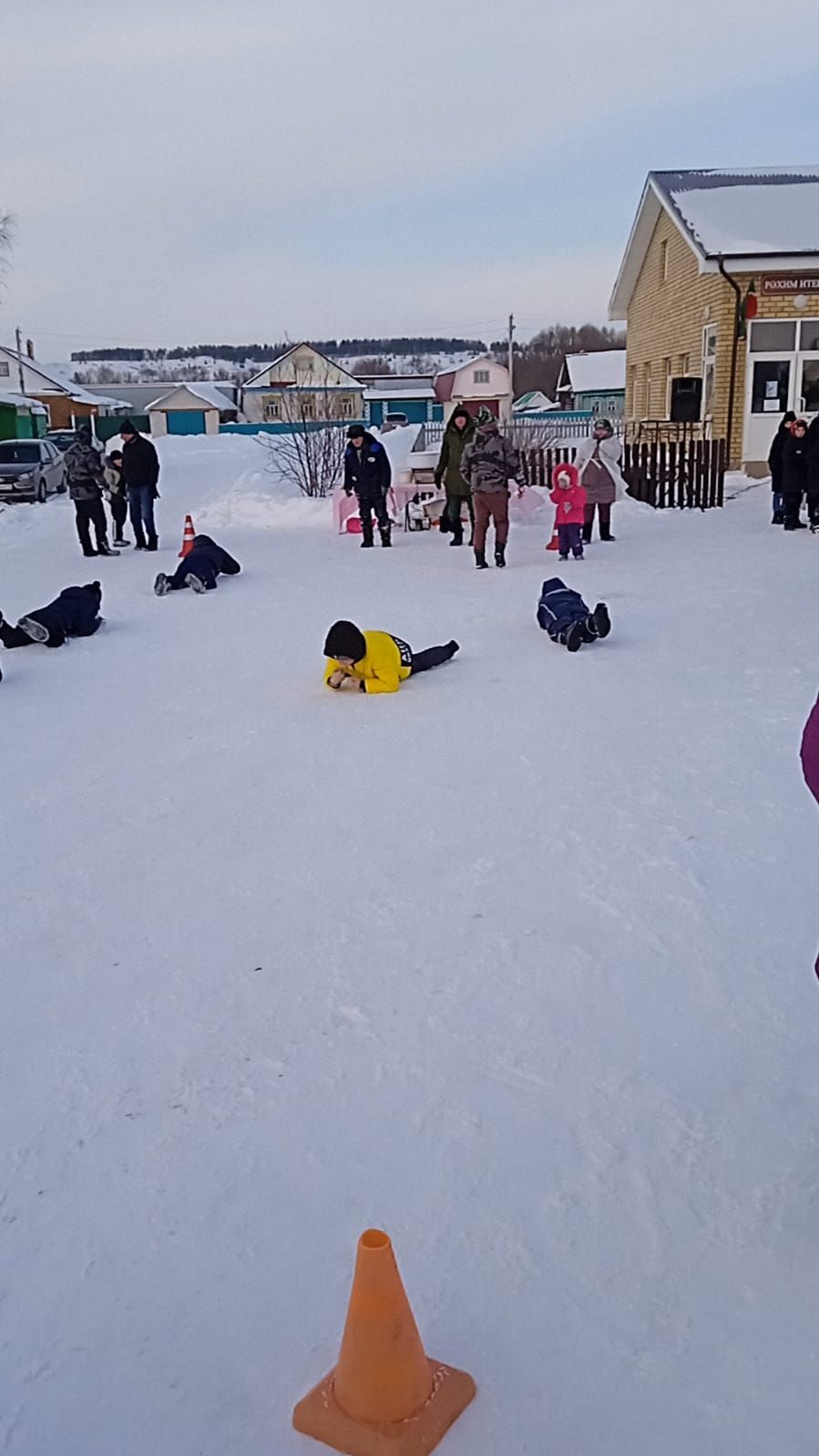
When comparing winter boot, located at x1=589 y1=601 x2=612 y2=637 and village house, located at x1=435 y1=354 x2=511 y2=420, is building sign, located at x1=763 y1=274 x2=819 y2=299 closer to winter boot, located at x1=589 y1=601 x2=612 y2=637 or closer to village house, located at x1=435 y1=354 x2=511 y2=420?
winter boot, located at x1=589 y1=601 x2=612 y2=637

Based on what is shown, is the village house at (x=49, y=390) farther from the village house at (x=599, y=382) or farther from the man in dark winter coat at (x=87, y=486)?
the man in dark winter coat at (x=87, y=486)

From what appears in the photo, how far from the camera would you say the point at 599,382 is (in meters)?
60.2

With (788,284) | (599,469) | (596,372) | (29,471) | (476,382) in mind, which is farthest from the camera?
(476,382)

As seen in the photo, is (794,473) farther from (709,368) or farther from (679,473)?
(709,368)

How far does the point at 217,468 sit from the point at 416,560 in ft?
68.2

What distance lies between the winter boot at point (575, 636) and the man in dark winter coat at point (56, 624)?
4.03m

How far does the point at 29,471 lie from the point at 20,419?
25919 millimetres

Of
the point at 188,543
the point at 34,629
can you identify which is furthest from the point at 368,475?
the point at 34,629

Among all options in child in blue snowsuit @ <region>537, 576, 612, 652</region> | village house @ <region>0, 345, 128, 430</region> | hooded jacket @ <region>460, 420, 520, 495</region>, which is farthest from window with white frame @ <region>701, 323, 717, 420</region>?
village house @ <region>0, 345, 128, 430</region>

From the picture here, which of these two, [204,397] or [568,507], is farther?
[204,397]

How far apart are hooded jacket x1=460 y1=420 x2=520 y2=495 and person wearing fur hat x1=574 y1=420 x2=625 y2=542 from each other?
68.5 inches

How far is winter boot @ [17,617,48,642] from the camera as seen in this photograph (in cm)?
888

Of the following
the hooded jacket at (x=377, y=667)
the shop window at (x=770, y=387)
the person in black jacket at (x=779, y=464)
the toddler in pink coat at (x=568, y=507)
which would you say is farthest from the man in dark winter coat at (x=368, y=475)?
the shop window at (x=770, y=387)

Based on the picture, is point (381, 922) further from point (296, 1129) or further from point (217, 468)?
point (217, 468)
